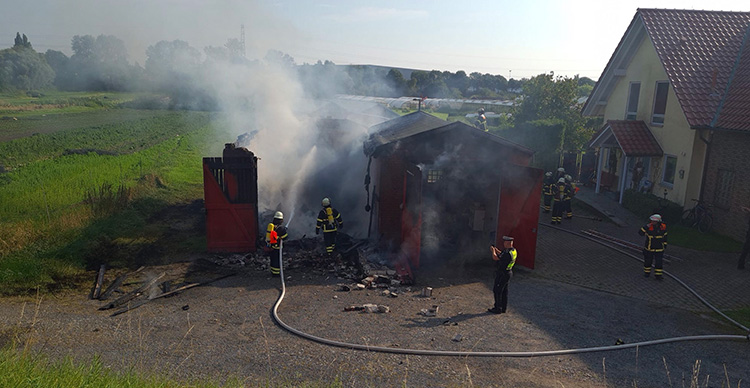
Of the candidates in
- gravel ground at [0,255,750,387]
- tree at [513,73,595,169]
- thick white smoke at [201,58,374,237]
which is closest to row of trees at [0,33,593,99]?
tree at [513,73,595,169]

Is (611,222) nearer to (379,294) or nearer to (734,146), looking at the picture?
(734,146)

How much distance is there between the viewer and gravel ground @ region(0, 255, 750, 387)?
657 cm

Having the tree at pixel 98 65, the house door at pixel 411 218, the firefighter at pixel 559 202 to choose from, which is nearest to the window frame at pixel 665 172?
the firefighter at pixel 559 202

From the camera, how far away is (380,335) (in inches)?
308

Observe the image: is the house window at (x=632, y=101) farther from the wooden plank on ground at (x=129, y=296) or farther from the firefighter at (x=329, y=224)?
the wooden plank on ground at (x=129, y=296)

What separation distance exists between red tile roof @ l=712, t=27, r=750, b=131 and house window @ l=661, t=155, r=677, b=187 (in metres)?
2.42

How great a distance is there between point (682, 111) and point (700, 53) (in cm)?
294

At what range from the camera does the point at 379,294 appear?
979 cm

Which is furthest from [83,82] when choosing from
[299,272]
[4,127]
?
[299,272]

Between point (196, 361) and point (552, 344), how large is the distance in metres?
5.10

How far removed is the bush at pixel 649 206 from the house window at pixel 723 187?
1.11 m

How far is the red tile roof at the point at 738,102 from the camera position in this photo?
1432 cm

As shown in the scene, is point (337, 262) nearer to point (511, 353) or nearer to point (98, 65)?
point (511, 353)

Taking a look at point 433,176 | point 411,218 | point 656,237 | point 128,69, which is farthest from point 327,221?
point 128,69
